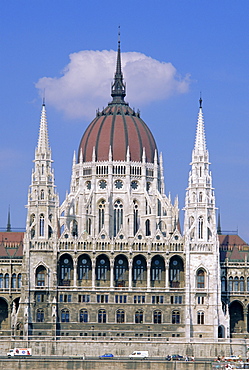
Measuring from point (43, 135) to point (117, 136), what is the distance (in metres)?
14.5

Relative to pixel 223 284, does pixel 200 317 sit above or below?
below

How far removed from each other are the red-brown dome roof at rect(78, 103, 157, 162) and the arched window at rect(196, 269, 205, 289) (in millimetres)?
23749

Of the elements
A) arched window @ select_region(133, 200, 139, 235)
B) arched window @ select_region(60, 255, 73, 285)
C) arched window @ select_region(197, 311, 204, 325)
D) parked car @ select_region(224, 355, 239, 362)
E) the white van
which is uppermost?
arched window @ select_region(133, 200, 139, 235)

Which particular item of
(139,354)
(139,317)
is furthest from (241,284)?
(139,354)

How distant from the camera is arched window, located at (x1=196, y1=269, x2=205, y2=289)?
6747 inches

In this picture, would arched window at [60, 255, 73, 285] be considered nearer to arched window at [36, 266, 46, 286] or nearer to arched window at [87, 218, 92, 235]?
arched window at [36, 266, 46, 286]

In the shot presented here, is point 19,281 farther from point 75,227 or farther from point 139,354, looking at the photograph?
point 139,354

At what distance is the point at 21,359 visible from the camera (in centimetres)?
14375

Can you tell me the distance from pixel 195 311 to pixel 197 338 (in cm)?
633

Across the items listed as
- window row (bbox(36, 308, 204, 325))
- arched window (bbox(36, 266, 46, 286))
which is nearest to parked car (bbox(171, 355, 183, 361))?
window row (bbox(36, 308, 204, 325))

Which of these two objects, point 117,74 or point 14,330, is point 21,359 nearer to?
point 14,330

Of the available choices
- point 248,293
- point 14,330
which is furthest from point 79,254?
point 248,293

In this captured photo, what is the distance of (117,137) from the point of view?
186 meters

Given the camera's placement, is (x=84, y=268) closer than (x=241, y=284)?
Yes
